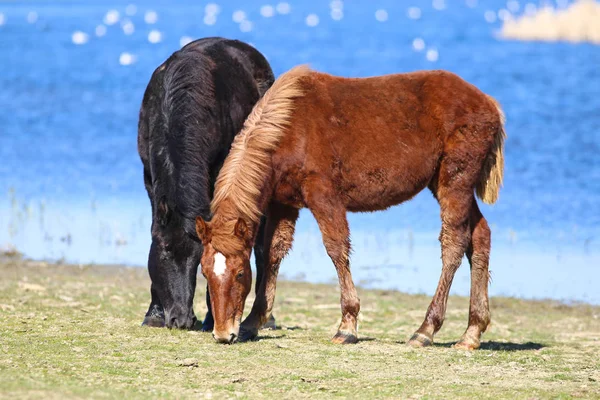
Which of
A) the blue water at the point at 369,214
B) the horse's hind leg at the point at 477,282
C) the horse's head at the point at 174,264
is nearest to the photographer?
the horse's head at the point at 174,264

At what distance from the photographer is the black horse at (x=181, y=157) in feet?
23.4

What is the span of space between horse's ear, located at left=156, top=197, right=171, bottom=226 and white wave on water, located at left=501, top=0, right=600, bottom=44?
32.0 meters

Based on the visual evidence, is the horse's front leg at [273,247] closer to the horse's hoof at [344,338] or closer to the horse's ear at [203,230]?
the horse's hoof at [344,338]

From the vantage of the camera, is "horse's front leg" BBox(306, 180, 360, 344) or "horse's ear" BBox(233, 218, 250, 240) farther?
"horse's front leg" BBox(306, 180, 360, 344)

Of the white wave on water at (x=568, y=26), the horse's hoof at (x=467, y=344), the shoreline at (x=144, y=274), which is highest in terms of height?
the white wave on water at (x=568, y=26)

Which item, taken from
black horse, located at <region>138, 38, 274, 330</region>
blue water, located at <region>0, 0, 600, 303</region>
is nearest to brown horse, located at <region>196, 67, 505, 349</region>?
black horse, located at <region>138, 38, 274, 330</region>

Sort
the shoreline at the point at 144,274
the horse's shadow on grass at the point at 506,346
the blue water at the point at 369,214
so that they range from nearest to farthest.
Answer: the horse's shadow on grass at the point at 506,346
the shoreline at the point at 144,274
the blue water at the point at 369,214

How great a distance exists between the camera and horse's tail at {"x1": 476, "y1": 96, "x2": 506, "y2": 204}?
7684mm

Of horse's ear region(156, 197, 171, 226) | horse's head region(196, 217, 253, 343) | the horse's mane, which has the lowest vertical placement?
horse's head region(196, 217, 253, 343)

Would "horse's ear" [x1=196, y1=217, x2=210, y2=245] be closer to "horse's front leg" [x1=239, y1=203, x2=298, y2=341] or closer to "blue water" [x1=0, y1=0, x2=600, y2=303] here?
"horse's front leg" [x1=239, y1=203, x2=298, y2=341]

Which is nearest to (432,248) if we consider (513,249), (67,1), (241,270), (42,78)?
(513,249)

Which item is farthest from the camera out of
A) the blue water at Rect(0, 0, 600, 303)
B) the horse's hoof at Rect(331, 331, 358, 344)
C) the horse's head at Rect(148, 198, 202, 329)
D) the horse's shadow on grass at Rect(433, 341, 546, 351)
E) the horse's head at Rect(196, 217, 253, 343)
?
the blue water at Rect(0, 0, 600, 303)

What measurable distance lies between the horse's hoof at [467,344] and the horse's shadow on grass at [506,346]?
0.11m

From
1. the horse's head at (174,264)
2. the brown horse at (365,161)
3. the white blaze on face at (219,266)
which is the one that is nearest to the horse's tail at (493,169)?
the brown horse at (365,161)
